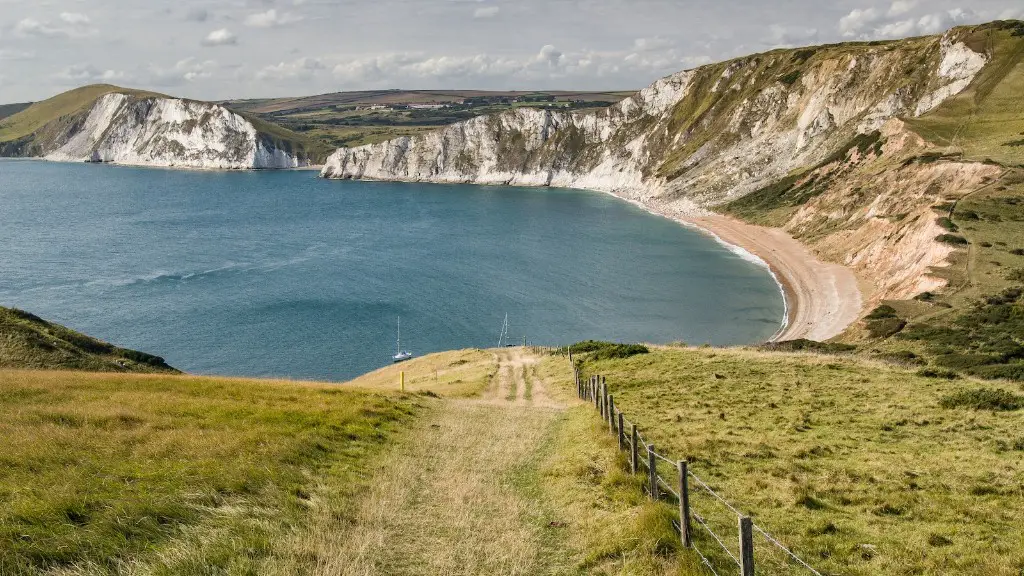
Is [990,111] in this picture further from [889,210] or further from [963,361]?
[963,361]

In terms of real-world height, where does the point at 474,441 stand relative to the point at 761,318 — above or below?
above

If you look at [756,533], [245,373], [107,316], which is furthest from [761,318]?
[107,316]

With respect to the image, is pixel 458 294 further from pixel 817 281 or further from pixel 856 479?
pixel 856 479

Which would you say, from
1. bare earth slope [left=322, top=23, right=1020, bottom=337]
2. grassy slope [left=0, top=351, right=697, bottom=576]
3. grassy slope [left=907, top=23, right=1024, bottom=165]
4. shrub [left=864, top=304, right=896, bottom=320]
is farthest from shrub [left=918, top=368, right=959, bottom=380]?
grassy slope [left=907, top=23, right=1024, bottom=165]

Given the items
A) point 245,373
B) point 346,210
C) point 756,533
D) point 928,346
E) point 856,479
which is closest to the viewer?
point 756,533

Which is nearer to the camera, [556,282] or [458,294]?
[458,294]

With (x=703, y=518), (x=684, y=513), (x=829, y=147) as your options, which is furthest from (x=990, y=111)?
(x=684, y=513)
